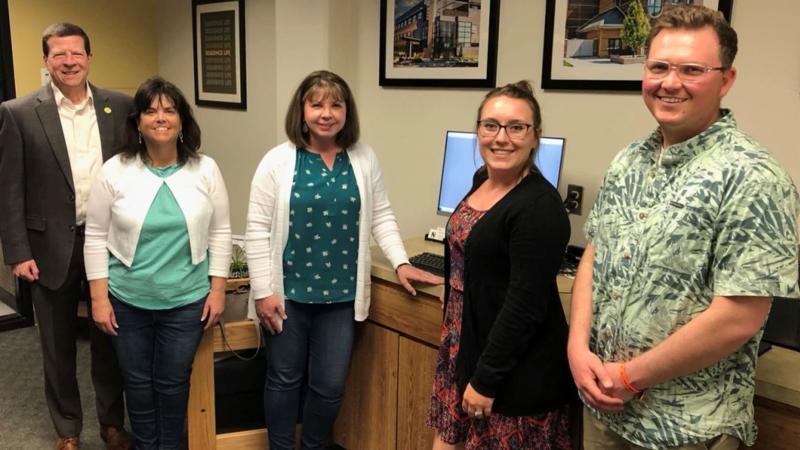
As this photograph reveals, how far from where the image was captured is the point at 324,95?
6.37 ft

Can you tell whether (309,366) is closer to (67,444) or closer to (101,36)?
(67,444)

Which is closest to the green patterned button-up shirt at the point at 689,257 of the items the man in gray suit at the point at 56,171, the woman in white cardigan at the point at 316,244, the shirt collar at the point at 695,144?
the shirt collar at the point at 695,144

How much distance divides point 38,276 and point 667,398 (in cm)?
202

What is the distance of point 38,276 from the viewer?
2.24 meters

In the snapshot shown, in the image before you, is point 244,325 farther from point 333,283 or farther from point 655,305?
point 655,305

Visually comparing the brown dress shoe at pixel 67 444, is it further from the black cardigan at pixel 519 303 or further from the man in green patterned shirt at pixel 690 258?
the man in green patterned shirt at pixel 690 258

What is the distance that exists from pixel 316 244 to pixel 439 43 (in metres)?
1.19

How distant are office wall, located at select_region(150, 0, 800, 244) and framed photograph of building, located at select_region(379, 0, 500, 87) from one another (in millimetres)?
47

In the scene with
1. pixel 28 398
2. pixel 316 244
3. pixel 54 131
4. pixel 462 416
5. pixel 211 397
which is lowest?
pixel 28 398

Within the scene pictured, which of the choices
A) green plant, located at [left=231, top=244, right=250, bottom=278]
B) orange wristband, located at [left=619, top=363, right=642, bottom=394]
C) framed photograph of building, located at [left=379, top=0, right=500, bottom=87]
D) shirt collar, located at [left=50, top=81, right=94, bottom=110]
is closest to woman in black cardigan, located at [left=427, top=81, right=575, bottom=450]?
orange wristband, located at [left=619, top=363, right=642, bottom=394]

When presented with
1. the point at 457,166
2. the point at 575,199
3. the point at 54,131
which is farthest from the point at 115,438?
Result: the point at 575,199

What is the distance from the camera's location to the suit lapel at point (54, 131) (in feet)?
7.20

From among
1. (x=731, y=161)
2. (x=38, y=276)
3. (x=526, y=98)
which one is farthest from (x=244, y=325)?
(x=731, y=161)

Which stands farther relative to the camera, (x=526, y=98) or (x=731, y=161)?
(x=526, y=98)
